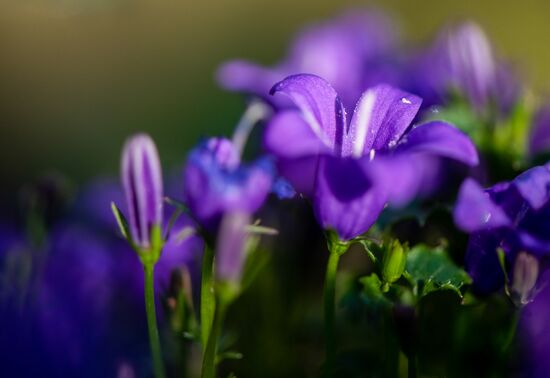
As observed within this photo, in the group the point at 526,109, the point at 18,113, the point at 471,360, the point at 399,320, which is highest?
the point at 526,109

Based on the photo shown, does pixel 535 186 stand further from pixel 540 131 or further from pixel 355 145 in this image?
pixel 540 131

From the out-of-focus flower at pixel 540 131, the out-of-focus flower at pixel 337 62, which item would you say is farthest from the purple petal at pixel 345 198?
the out-of-focus flower at pixel 540 131

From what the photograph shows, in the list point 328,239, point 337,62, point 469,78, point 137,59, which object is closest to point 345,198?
point 328,239

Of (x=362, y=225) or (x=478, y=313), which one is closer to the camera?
(x=362, y=225)

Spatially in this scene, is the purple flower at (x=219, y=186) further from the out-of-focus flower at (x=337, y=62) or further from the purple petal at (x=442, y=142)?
the out-of-focus flower at (x=337, y=62)

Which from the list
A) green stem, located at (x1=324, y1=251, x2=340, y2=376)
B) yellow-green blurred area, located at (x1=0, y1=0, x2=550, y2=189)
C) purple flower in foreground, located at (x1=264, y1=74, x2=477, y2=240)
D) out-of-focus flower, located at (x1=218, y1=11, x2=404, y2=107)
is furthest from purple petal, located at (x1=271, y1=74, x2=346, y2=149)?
yellow-green blurred area, located at (x1=0, y1=0, x2=550, y2=189)

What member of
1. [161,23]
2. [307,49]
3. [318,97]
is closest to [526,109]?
[318,97]

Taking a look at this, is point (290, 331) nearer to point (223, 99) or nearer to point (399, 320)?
point (399, 320)
